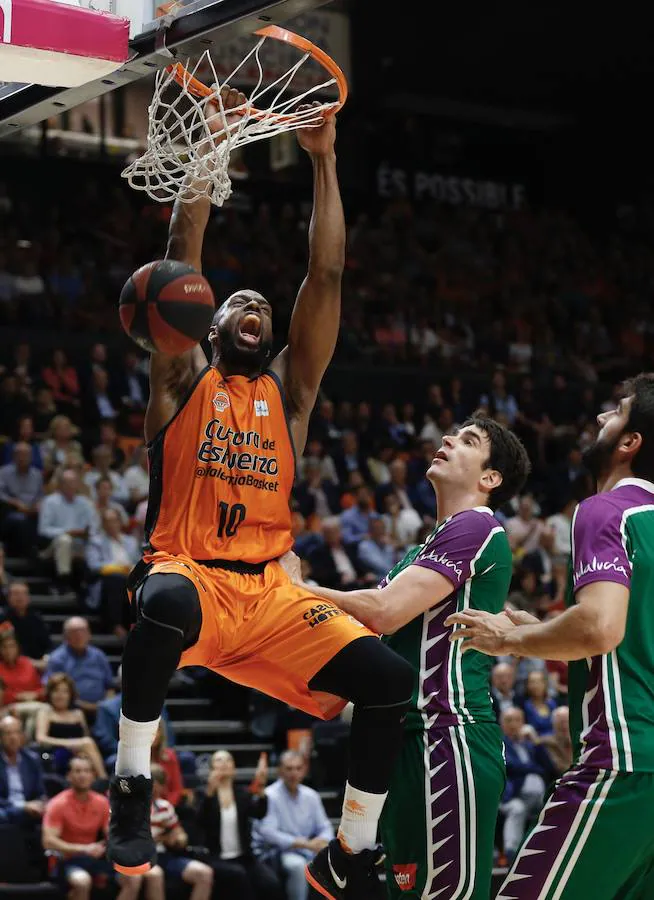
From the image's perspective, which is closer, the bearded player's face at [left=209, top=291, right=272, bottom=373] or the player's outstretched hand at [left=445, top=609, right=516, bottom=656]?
the player's outstretched hand at [left=445, top=609, right=516, bottom=656]

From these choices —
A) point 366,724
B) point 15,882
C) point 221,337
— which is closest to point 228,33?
point 221,337

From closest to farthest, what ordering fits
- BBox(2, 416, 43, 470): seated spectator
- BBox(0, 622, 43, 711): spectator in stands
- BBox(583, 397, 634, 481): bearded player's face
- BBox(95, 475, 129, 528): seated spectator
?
1. BBox(583, 397, 634, 481): bearded player's face
2. BBox(0, 622, 43, 711): spectator in stands
3. BBox(95, 475, 129, 528): seated spectator
4. BBox(2, 416, 43, 470): seated spectator

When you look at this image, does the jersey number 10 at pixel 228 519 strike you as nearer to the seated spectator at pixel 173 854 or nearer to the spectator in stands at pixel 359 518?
the seated spectator at pixel 173 854

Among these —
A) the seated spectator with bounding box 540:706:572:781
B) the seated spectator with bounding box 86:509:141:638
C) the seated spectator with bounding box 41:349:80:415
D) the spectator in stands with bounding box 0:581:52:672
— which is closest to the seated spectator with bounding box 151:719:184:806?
the spectator in stands with bounding box 0:581:52:672

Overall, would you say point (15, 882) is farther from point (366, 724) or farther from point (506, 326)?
point (506, 326)

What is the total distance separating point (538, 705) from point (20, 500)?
18.0 ft

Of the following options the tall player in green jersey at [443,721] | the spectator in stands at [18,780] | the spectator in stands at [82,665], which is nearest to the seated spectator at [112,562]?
the spectator in stands at [82,665]

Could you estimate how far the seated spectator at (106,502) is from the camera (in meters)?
13.4

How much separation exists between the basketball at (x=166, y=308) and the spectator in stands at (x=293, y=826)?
6.89 meters

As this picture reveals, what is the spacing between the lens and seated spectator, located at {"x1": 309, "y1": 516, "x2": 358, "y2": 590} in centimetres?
1370

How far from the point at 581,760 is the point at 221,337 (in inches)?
81.1

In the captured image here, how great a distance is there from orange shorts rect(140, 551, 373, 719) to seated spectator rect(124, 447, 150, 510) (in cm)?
924

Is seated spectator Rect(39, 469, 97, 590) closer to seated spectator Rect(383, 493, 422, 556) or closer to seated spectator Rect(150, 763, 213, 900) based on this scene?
seated spectator Rect(383, 493, 422, 556)

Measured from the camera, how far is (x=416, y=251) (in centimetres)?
2245
